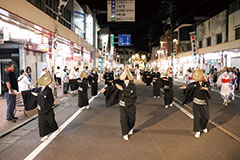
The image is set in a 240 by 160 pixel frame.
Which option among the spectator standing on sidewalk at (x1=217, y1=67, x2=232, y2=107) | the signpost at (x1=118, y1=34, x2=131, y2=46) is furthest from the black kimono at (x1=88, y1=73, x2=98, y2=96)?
the signpost at (x1=118, y1=34, x2=131, y2=46)

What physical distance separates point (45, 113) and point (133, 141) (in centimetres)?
239

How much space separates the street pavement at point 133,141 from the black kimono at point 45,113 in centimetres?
35

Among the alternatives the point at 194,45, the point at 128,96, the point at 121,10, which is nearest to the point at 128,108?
the point at 128,96

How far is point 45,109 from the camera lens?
5773mm

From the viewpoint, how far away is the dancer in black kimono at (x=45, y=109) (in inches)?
227

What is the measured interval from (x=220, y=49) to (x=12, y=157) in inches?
771

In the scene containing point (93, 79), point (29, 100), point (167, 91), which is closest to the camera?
point (29, 100)

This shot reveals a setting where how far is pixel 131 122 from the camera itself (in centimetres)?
611

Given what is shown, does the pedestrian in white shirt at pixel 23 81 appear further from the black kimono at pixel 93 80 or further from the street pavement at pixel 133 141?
the black kimono at pixel 93 80

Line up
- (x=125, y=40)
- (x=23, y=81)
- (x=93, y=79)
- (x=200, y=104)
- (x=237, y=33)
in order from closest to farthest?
1. (x=200, y=104)
2. (x=23, y=81)
3. (x=93, y=79)
4. (x=237, y=33)
5. (x=125, y=40)

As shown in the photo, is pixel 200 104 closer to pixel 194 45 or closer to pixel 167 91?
pixel 167 91

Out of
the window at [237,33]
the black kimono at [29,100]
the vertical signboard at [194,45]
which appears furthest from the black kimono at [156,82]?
the vertical signboard at [194,45]

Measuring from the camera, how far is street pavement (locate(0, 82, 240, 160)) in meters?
4.77

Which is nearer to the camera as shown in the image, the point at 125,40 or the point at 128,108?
the point at 128,108
